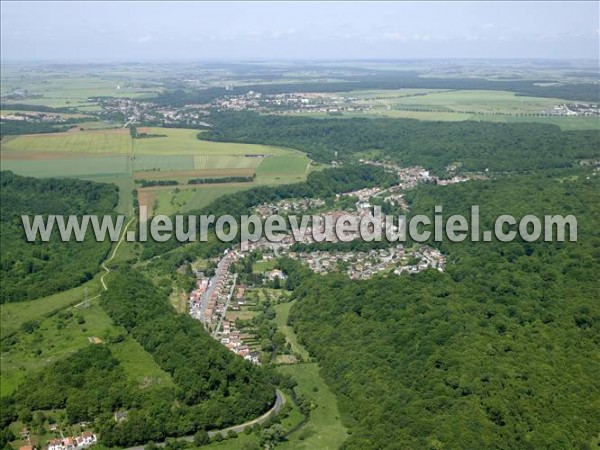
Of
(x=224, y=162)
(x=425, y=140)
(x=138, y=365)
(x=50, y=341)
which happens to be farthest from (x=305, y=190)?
(x=138, y=365)

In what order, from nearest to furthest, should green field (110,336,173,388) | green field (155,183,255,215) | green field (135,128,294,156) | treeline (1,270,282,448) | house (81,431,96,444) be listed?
1. house (81,431,96,444)
2. treeline (1,270,282,448)
3. green field (110,336,173,388)
4. green field (155,183,255,215)
5. green field (135,128,294,156)

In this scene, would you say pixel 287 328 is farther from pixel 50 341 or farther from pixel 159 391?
pixel 50 341

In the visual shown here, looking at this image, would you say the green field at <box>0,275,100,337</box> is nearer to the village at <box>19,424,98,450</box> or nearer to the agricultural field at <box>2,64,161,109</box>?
the village at <box>19,424,98,450</box>

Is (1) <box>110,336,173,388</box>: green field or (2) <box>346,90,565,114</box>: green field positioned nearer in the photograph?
(1) <box>110,336,173,388</box>: green field

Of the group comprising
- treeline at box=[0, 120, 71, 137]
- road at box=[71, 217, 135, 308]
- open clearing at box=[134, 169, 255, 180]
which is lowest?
road at box=[71, 217, 135, 308]

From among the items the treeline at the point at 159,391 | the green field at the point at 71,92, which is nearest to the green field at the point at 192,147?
the green field at the point at 71,92

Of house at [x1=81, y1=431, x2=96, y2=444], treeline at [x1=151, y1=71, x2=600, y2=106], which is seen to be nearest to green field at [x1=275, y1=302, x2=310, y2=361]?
house at [x1=81, y1=431, x2=96, y2=444]
